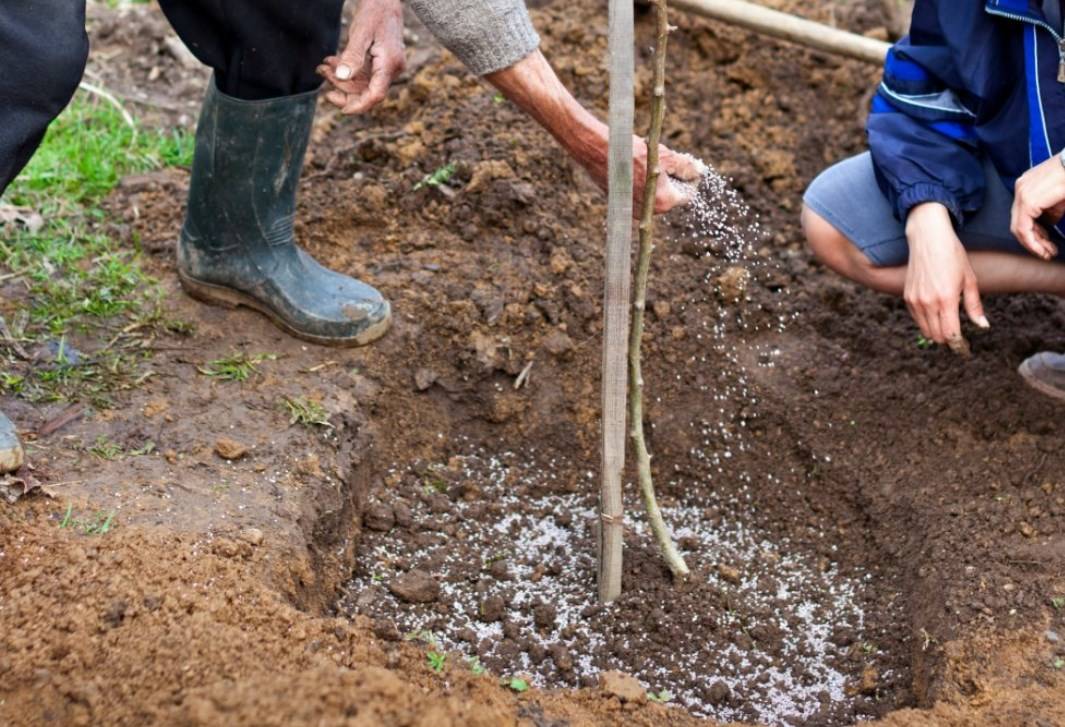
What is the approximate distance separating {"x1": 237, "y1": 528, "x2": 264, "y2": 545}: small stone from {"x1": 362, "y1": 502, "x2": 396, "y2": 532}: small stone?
413 millimetres

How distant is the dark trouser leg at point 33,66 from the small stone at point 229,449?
0.69m

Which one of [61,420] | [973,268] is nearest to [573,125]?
[973,268]

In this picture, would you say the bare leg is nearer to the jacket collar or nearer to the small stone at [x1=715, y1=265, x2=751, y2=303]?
the small stone at [x1=715, y1=265, x2=751, y2=303]

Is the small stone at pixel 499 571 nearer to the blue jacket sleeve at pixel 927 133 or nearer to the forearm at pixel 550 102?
the forearm at pixel 550 102

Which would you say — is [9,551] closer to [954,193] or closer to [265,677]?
[265,677]

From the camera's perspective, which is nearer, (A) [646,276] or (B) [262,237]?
(A) [646,276]

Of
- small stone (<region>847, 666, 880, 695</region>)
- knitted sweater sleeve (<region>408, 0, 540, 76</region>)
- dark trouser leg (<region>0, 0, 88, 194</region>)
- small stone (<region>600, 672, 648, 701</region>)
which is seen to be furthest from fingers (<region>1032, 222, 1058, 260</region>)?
dark trouser leg (<region>0, 0, 88, 194</region>)

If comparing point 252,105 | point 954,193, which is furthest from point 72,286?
point 954,193

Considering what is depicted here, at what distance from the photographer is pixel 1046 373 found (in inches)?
112

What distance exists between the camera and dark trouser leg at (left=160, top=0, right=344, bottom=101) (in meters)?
2.49

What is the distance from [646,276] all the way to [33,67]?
43.3 inches

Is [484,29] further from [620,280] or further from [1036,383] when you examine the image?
[1036,383]

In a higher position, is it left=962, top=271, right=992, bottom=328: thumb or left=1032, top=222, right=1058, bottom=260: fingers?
left=1032, top=222, right=1058, bottom=260: fingers

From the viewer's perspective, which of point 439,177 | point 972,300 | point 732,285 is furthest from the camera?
point 439,177
